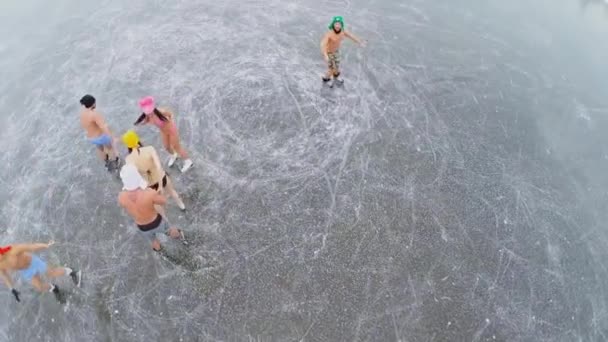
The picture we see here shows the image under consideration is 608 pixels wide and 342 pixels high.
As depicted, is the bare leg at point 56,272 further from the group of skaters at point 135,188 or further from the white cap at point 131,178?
the white cap at point 131,178

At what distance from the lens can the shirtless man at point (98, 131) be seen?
18.5ft

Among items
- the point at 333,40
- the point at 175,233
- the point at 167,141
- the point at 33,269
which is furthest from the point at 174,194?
the point at 333,40

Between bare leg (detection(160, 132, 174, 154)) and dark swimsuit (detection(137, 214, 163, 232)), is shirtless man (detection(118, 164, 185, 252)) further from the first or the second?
bare leg (detection(160, 132, 174, 154))

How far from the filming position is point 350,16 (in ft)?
31.3

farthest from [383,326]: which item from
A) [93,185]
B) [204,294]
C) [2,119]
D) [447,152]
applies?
[2,119]

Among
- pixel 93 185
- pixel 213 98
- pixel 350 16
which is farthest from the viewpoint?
pixel 350 16

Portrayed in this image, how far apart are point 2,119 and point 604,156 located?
10.8 m

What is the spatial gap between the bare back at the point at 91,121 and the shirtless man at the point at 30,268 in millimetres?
1731

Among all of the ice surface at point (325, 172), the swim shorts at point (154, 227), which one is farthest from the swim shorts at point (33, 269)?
the swim shorts at point (154, 227)

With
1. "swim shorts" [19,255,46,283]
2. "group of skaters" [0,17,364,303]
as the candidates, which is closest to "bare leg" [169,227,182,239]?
"group of skaters" [0,17,364,303]

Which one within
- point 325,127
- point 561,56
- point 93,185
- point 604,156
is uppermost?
point 561,56

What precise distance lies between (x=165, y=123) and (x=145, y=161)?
94 cm

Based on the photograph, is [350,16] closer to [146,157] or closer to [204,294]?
[146,157]

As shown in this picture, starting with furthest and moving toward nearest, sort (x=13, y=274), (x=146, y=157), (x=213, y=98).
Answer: (x=213, y=98), (x=13, y=274), (x=146, y=157)
